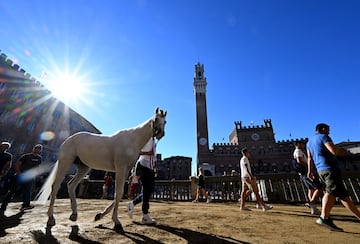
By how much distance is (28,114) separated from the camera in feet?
89.4

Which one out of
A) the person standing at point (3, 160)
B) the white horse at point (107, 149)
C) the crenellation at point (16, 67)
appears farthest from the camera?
the crenellation at point (16, 67)

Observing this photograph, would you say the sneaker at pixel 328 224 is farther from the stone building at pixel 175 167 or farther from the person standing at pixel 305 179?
the stone building at pixel 175 167

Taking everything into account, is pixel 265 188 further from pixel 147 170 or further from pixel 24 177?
pixel 24 177

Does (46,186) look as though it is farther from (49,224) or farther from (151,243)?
(151,243)

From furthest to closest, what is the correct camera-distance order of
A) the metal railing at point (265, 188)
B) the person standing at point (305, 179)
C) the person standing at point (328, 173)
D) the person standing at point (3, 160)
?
the metal railing at point (265, 188) < the person standing at point (3, 160) < the person standing at point (305, 179) < the person standing at point (328, 173)

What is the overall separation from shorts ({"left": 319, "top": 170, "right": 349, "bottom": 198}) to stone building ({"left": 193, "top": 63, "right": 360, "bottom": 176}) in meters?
46.4

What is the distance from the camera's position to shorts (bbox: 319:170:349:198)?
3.27 meters

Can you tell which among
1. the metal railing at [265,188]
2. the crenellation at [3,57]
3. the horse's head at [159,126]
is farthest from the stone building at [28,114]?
the horse's head at [159,126]

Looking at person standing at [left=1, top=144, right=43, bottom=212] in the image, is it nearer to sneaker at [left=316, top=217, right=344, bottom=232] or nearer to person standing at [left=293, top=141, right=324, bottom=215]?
sneaker at [left=316, top=217, right=344, bottom=232]

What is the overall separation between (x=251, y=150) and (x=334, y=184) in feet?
176

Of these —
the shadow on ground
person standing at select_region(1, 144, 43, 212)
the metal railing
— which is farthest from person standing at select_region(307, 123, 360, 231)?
person standing at select_region(1, 144, 43, 212)

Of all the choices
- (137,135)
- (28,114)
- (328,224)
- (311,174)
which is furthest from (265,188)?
(28,114)

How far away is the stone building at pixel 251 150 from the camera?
51.0 meters

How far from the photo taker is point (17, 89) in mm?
25406
